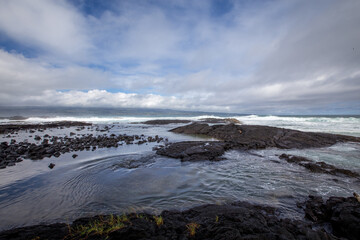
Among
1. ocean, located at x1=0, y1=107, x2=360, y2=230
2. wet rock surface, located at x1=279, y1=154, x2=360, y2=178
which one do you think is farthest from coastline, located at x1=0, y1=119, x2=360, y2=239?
ocean, located at x1=0, y1=107, x2=360, y2=230

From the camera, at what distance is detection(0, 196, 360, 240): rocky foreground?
282 cm

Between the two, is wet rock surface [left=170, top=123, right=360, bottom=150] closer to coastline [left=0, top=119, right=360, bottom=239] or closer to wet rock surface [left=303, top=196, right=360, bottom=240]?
coastline [left=0, top=119, right=360, bottom=239]

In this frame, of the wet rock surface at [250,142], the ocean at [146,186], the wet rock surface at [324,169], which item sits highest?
the wet rock surface at [250,142]

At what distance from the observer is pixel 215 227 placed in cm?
300

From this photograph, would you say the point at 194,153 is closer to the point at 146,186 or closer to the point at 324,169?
the point at 146,186

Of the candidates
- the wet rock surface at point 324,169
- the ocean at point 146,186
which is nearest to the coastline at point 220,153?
the wet rock surface at point 324,169

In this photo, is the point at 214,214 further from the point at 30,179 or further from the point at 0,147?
the point at 0,147

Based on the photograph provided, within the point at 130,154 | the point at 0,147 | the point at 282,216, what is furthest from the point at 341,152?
the point at 0,147

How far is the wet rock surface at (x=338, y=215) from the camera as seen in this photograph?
10.5ft

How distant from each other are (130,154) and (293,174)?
949 cm

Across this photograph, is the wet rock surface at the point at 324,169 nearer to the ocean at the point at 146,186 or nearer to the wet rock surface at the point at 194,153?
the ocean at the point at 146,186

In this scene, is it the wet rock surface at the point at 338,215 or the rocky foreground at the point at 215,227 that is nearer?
the rocky foreground at the point at 215,227

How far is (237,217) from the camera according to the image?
344 centimetres

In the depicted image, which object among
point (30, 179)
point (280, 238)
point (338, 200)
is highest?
point (280, 238)
